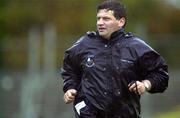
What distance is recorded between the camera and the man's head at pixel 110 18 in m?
7.55

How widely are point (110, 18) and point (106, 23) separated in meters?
0.06

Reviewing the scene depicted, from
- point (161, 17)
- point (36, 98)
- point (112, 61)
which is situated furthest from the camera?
point (161, 17)

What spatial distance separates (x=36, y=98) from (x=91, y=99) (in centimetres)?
1037

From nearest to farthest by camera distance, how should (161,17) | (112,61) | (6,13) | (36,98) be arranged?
(112,61) < (36,98) < (6,13) < (161,17)

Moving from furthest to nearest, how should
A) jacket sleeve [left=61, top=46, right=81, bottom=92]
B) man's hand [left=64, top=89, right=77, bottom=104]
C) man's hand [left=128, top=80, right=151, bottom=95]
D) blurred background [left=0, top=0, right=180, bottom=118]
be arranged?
1. blurred background [left=0, top=0, right=180, bottom=118]
2. jacket sleeve [left=61, top=46, right=81, bottom=92]
3. man's hand [left=64, top=89, right=77, bottom=104]
4. man's hand [left=128, top=80, right=151, bottom=95]

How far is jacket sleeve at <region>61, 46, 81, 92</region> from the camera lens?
7.71 meters

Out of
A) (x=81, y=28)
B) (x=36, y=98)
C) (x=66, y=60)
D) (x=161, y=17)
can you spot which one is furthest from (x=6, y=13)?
(x=66, y=60)

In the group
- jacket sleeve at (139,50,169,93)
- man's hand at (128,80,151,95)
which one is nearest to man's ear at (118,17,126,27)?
jacket sleeve at (139,50,169,93)

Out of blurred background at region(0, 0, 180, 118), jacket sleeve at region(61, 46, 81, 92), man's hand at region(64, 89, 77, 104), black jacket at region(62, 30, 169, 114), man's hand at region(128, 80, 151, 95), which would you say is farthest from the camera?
blurred background at region(0, 0, 180, 118)

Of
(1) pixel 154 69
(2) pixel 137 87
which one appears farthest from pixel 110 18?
(2) pixel 137 87

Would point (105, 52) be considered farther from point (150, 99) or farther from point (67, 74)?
point (150, 99)

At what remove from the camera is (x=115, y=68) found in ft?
24.5

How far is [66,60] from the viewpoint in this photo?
307 inches

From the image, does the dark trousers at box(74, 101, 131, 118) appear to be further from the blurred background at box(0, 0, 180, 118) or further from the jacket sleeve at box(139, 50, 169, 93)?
the blurred background at box(0, 0, 180, 118)
